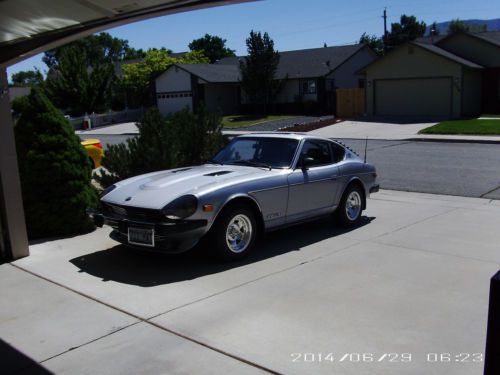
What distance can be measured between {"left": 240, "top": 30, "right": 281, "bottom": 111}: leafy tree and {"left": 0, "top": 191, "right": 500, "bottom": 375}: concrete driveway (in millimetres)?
32796

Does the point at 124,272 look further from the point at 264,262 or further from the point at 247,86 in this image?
the point at 247,86

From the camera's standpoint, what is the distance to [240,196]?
21.0ft

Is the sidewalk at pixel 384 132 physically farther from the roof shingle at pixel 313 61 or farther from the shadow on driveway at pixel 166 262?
the shadow on driveway at pixel 166 262

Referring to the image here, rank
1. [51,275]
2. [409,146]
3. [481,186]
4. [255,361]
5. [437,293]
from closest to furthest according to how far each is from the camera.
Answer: [255,361] → [437,293] → [51,275] → [481,186] → [409,146]

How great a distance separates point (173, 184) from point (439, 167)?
10040mm

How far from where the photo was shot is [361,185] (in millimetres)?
8352

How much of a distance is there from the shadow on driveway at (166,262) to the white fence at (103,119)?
36.5 meters

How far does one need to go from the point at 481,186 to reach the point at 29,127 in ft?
28.8

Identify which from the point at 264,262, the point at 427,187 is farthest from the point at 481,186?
the point at 264,262

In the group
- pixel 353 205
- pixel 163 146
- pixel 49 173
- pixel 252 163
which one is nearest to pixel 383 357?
pixel 252 163

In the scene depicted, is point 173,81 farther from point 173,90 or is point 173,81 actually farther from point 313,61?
point 313,61

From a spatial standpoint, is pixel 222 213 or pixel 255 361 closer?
pixel 255 361

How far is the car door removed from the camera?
23.5 ft

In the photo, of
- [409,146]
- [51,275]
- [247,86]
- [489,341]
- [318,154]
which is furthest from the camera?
[247,86]
